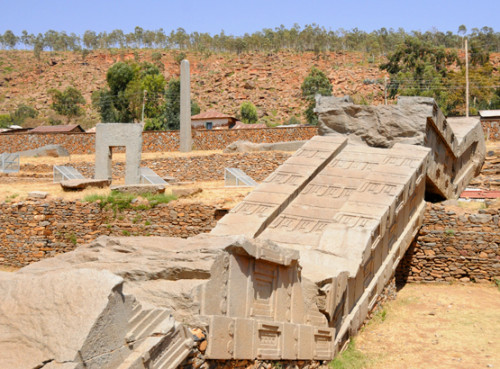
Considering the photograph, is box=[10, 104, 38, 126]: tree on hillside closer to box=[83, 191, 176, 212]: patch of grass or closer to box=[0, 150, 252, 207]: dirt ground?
box=[0, 150, 252, 207]: dirt ground

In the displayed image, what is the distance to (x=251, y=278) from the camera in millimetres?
5473

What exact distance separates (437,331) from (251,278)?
343 centimetres

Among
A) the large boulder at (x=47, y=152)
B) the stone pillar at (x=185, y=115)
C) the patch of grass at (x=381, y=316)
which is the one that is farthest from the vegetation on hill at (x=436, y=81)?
the patch of grass at (x=381, y=316)

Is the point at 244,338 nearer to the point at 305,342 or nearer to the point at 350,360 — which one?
the point at 305,342

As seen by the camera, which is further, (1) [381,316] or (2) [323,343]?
(1) [381,316]

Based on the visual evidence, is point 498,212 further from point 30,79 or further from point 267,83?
point 30,79

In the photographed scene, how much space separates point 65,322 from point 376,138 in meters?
7.62

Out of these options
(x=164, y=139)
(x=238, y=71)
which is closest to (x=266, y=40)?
(x=238, y=71)

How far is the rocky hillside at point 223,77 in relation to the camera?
54688 millimetres

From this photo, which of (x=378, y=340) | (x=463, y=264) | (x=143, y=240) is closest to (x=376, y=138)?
(x=463, y=264)

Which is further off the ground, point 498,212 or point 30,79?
point 30,79

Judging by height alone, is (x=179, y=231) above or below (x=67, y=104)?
below

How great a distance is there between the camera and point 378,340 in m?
7.51

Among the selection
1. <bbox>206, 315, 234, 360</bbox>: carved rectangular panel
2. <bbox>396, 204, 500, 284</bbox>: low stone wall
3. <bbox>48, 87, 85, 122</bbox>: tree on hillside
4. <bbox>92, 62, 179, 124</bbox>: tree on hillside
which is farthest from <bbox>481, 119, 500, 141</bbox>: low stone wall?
<bbox>48, 87, 85, 122</bbox>: tree on hillside
